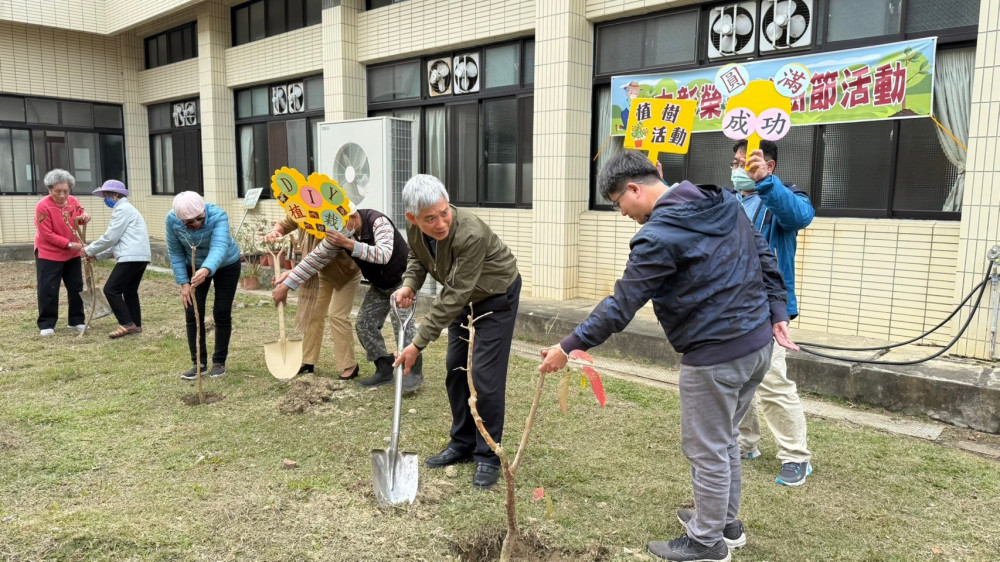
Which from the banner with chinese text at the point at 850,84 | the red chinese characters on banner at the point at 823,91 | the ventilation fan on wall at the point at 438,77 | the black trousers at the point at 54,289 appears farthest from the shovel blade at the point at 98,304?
the red chinese characters on banner at the point at 823,91

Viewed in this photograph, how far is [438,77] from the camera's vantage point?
915 centimetres

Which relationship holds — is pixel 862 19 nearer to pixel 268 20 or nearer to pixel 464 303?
pixel 464 303

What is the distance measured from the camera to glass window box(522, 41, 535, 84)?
8.05 m

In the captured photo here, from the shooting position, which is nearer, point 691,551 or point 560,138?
point 691,551

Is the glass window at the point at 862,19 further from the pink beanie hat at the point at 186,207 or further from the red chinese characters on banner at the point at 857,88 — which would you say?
the pink beanie hat at the point at 186,207

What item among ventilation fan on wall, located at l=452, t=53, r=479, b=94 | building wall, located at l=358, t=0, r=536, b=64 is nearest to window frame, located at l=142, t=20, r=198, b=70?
building wall, located at l=358, t=0, r=536, b=64

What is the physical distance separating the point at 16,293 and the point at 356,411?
781 centimetres

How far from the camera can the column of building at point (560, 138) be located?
7270 millimetres

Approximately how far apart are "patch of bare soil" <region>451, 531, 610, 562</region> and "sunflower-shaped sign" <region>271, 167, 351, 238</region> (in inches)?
92.9

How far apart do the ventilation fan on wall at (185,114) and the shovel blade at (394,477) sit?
12.7m

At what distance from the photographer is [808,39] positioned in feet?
19.4

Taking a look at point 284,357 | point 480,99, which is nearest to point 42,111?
point 480,99

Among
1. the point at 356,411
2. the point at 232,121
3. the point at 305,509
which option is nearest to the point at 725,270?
the point at 305,509

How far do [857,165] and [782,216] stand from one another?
2948 mm
